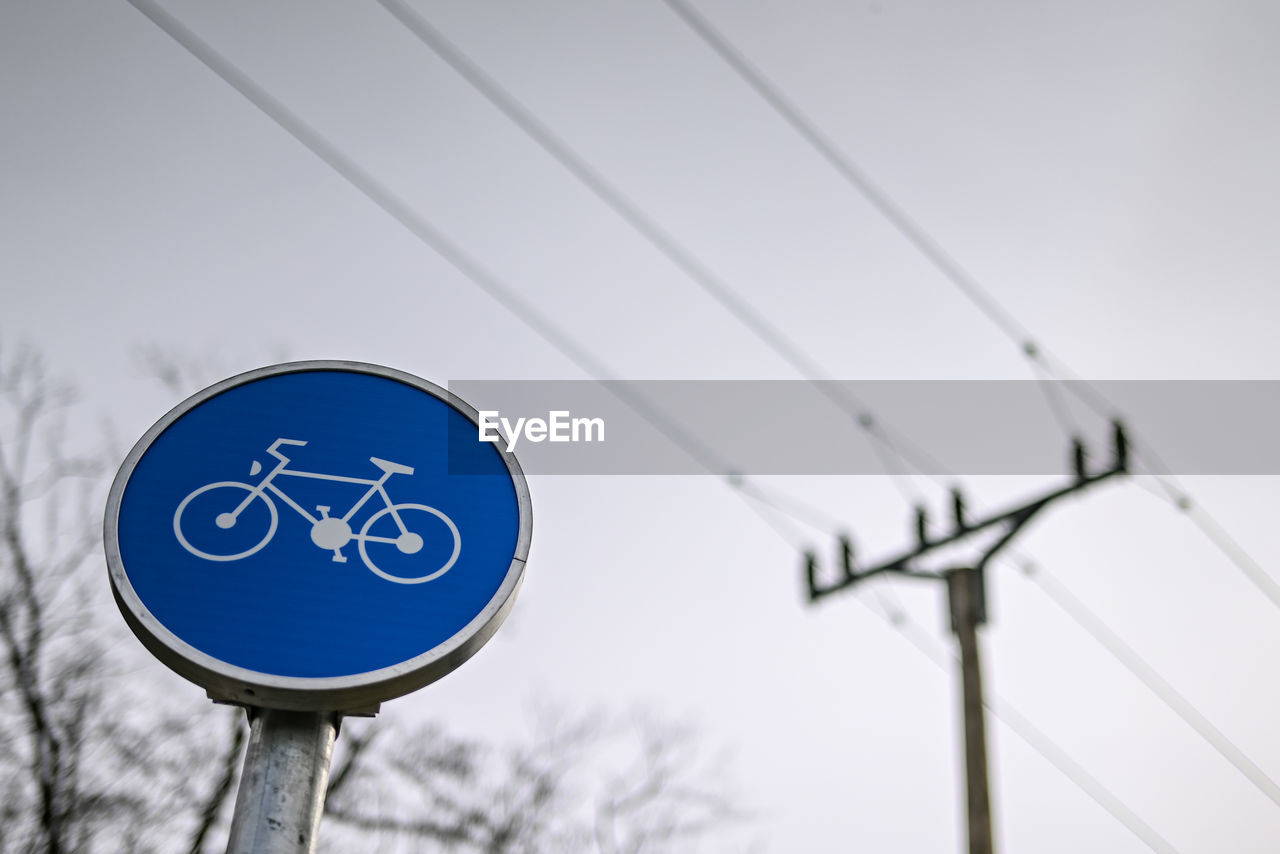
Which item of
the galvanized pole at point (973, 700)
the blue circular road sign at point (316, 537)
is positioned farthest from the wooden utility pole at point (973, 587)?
the blue circular road sign at point (316, 537)

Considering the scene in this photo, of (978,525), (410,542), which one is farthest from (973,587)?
(410,542)

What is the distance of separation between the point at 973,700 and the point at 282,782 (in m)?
6.83

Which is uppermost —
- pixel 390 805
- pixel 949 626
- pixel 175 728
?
pixel 949 626

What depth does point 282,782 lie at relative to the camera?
2.50 m

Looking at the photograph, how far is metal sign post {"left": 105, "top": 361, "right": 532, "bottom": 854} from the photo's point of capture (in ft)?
8.37

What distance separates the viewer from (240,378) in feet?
9.93

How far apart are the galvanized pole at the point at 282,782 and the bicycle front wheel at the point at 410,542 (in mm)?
359

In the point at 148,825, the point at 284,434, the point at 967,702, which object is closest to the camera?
the point at 284,434

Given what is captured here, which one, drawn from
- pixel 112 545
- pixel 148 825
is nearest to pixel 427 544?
pixel 112 545

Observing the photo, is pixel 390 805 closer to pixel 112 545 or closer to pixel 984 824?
pixel 984 824

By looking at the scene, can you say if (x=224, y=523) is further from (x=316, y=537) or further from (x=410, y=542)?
(x=410, y=542)

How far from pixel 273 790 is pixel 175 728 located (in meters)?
10.9

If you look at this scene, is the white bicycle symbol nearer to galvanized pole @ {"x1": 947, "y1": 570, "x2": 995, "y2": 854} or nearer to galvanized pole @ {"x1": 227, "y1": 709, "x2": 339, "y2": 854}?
galvanized pole @ {"x1": 227, "y1": 709, "x2": 339, "y2": 854}

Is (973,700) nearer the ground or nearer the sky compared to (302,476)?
nearer the ground
